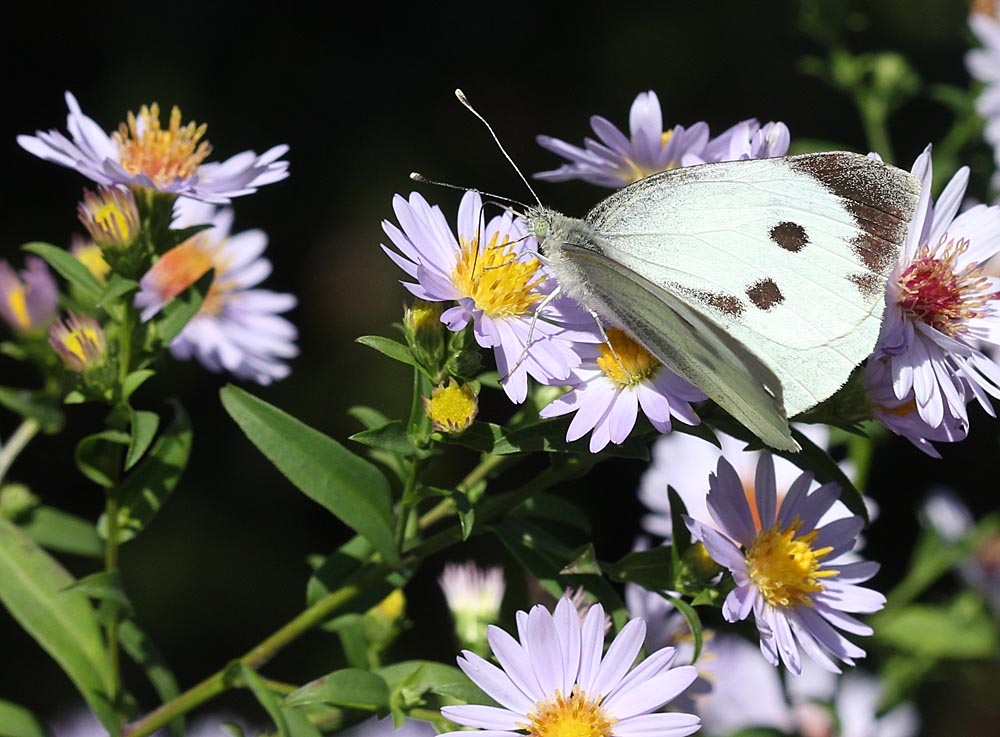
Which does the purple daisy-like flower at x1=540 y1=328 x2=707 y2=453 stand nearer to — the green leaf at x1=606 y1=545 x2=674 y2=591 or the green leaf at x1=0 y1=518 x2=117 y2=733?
the green leaf at x1=606 y1=545 x2=674 y2=591

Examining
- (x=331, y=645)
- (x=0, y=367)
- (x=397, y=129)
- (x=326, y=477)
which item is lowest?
(x=331, y=645)

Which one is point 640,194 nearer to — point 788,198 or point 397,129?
point 788,198

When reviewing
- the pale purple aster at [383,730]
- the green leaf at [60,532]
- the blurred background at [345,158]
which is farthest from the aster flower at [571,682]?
the blurred background at [345,158]

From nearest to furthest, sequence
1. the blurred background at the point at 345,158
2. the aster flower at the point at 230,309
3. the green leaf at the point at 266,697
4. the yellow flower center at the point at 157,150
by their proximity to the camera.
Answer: the green leaf at the point at 266,697 → the yellow flower center at the point at 157,150 → the aster flower at the point at 230,309 → the blurred background at the point at 345,158

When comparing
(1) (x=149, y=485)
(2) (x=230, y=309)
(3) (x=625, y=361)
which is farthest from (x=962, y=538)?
(1) (x=149, y=485)

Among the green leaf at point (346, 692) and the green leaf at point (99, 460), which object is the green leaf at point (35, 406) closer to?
the green leaf at point (99, 460)

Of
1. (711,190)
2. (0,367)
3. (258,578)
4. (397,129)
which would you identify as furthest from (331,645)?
(711,190)
